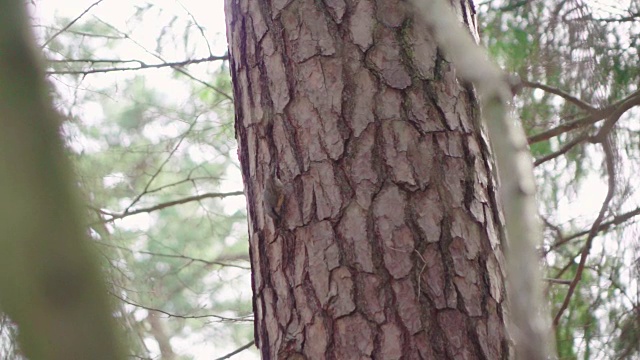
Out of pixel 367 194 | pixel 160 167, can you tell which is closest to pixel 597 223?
pixel 367 194

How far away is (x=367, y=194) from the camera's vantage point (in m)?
1.28

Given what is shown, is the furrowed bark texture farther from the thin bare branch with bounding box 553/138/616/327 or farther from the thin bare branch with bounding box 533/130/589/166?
the thin bare branch with bounding box 533/130/589/166

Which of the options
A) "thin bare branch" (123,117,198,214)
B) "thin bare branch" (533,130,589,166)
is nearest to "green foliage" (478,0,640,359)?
"thin bare branch" (533,130,589,166)

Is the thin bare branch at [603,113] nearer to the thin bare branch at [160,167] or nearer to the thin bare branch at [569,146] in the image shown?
the thin bare branch at [569,146]

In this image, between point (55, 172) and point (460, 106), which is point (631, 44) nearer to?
point (460, 106)

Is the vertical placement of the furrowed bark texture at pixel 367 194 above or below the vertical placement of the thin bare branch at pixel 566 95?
below

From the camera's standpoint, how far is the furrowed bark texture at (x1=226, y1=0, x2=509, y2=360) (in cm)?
123

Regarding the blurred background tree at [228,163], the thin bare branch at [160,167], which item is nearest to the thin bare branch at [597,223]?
the blurred background tree at [228,163]

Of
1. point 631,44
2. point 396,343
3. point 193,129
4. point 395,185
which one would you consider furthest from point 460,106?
point 193,129

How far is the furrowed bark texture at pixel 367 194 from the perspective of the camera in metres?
1.23

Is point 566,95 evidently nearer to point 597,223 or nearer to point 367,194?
point 597,223

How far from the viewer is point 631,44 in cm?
232

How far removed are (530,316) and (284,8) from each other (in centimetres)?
84

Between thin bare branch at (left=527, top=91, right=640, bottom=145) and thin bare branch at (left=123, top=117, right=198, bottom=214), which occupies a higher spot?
thin bare branch at (left=123, top=117, right=198, bottom=214)
